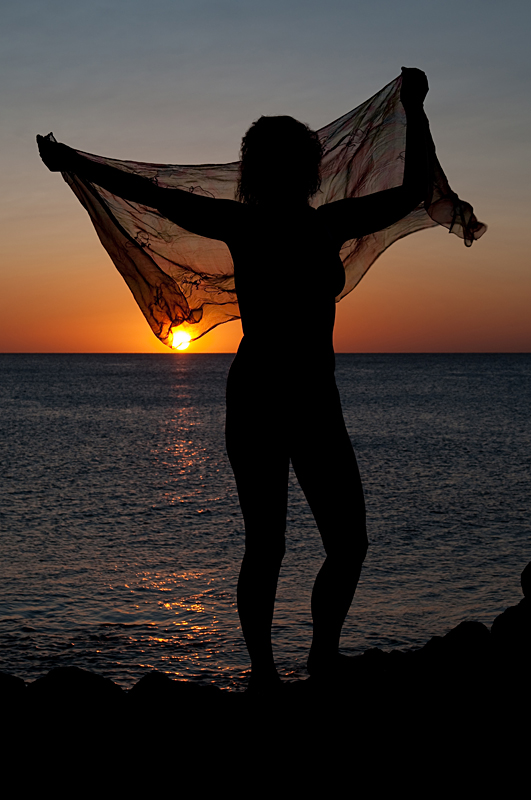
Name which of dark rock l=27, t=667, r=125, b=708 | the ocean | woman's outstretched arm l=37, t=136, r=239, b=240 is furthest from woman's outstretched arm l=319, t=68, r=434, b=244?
the ocean

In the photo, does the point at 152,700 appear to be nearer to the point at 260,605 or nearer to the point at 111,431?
the point at 260,605

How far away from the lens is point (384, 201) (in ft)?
9.82

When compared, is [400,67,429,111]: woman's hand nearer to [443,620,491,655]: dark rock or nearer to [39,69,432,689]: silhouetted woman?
[39,69,432,689]: silhouetted woman

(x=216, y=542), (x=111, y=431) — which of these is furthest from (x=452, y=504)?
(x=111, y=431)

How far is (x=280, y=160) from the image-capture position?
291 centimetres

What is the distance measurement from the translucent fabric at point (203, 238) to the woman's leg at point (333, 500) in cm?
134

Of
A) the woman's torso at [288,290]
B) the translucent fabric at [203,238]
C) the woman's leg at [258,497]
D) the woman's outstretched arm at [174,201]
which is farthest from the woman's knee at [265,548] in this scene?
the translucent fabric at [203,238]

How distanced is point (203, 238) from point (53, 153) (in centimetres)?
103

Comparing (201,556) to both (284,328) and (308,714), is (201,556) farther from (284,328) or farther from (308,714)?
(284,328)

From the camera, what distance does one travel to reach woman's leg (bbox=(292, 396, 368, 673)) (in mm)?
2863

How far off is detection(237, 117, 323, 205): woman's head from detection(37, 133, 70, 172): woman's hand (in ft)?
2.64

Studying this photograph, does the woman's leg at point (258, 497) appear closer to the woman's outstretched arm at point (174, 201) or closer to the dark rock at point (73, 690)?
the woman's outstretched arm at point (174, 201)

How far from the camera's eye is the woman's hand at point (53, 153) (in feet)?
10.4

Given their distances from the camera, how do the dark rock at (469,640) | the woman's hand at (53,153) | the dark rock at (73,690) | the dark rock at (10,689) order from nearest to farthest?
the woman's hand at (53,153) → the dark rock at (73,690) → the dark rock at (10,689) → the dark rock at (469,640)
